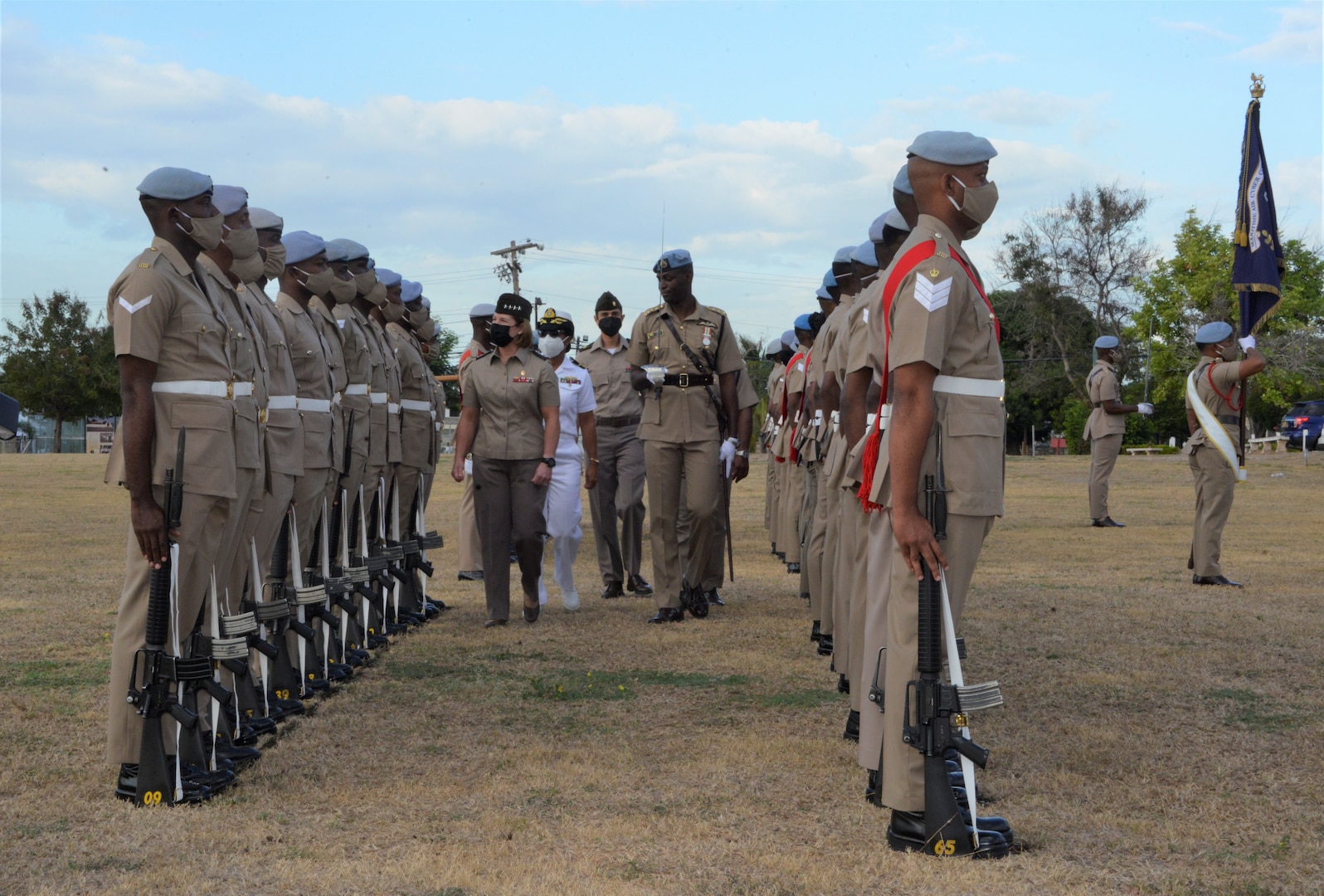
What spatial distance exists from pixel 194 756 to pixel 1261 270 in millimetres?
12982

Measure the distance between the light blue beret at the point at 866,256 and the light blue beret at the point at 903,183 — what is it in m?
1.74

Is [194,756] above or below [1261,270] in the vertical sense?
below

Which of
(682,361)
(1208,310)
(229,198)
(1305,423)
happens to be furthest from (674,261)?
(1208,310)

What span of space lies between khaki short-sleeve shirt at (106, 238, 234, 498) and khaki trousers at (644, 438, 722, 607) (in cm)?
470

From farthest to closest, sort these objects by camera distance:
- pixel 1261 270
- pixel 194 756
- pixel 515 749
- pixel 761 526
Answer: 1. pixel 761 526
2. pixel 1261 270
3. pixel 515 749
4. pixel 194 756

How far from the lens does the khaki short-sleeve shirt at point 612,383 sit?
38.1ft

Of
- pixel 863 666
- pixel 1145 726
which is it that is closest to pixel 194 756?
pixel 863 666

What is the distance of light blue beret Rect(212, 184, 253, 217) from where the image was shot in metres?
5.52

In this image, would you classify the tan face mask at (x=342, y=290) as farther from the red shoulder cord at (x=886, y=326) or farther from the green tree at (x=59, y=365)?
the green tree at (x=59, y=365)

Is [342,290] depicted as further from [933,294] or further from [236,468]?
[933,294]

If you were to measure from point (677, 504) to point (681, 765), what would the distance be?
4297mm

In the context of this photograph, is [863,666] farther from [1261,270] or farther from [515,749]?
[1261,270]

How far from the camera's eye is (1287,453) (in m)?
38.9

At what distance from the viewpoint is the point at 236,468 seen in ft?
16.9
